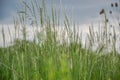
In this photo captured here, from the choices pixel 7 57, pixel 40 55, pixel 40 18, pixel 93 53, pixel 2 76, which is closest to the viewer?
pixel 40 55

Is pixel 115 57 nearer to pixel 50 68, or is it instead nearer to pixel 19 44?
pixel 19 44

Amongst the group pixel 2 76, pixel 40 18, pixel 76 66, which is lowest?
pixel 2 76

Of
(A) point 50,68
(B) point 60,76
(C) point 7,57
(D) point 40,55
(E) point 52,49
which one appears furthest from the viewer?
(C) point 7,57

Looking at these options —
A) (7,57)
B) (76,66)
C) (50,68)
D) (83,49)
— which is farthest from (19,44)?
(50,68)

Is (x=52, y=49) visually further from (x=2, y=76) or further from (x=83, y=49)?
(x=2, y=76)

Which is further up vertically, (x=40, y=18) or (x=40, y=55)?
(x=40, y=18)

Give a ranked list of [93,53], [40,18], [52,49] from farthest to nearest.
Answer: [93,53], [40,18], [52,49]

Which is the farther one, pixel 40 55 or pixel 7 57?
pixel 7 57

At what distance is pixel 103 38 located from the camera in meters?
3.61

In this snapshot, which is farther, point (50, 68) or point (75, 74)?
point (75, 74)

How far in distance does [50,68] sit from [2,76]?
205 centimetres

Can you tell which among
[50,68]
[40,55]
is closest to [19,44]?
[40,55]

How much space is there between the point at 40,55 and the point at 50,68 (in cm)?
95

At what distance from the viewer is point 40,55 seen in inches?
94.8
